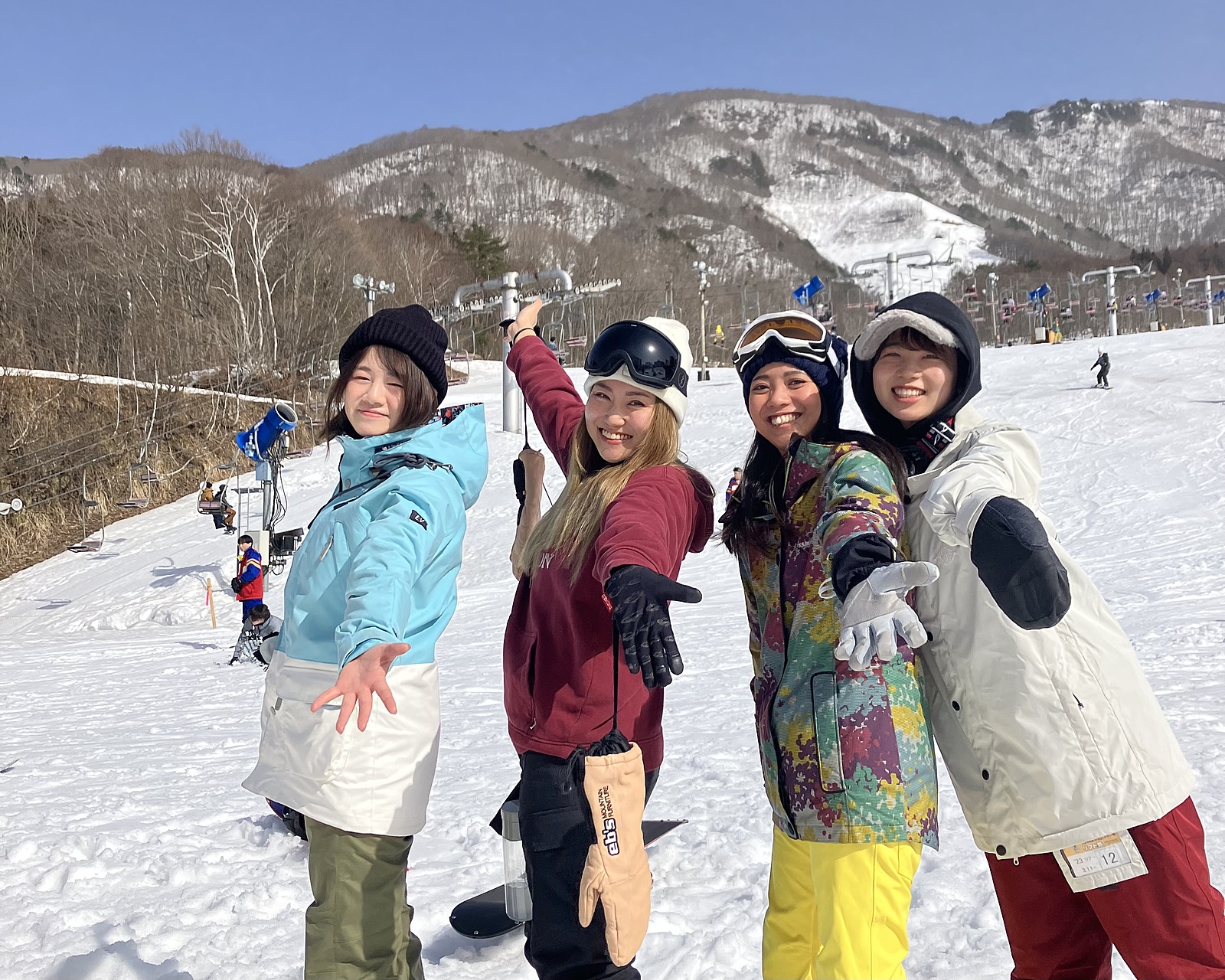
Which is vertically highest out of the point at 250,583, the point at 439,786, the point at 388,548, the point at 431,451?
the point at 431,451

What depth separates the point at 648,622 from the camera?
1522 millimetres

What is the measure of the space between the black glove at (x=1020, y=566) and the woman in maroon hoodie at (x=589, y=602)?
23.5 inches

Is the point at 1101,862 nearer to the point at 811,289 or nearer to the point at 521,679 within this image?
the point at 521,679

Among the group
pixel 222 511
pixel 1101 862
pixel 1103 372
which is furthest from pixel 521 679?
pixel 1103 372

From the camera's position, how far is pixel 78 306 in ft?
111

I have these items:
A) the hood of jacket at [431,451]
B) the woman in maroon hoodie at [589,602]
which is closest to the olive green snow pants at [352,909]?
the woman in maroon hoodie at [589,602]

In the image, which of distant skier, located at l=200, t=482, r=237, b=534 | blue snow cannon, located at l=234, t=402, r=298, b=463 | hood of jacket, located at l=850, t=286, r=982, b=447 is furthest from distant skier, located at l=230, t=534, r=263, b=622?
hood of jacket, located at l=850, t=286, r=982, b=447

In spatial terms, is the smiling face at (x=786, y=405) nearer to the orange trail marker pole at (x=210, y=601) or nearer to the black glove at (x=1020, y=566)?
the black glove at (x=1020, y=566)

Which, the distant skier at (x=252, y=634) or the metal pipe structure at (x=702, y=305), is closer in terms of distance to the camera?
the distant skier at (x=252, y=634)

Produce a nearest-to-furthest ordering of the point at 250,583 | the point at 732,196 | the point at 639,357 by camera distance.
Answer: the point at 639,357 → the point at 250,583 → the point at 732,196

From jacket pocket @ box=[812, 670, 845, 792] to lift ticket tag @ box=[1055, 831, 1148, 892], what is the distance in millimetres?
487

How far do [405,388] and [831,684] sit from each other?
133 centimetres

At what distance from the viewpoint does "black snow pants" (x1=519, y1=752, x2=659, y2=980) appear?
1.86 m

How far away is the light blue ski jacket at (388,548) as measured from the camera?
1.79 m
